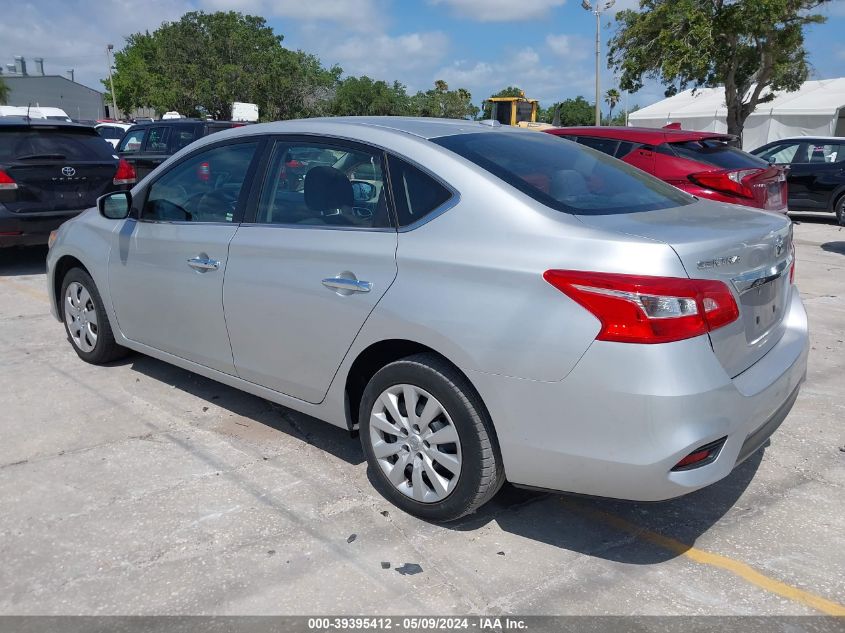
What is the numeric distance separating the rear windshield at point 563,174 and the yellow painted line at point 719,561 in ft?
4.51

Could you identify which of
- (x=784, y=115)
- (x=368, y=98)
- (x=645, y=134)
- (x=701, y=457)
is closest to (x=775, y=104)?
(x=784, y=115)

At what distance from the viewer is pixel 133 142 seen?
15305 millimetres

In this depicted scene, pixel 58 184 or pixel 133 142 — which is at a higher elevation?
pixel 133 142

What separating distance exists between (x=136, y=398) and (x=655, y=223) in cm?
338

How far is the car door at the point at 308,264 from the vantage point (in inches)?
133

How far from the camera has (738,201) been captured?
8.45 metres

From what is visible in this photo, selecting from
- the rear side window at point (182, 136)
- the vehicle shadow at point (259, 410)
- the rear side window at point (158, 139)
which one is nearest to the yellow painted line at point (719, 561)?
the vehicle shadow at point (259, 410)

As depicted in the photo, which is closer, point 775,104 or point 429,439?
point 429,439

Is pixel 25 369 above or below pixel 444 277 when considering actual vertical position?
below

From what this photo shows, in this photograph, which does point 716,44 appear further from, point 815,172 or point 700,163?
point 700,163

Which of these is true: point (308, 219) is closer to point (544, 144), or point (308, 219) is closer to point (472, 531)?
point (544, 144)

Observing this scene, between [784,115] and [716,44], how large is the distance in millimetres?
11142

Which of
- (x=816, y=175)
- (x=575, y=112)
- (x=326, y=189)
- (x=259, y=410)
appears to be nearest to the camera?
(x=326, y=189)

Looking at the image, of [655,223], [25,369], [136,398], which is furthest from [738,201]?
[25,369]
